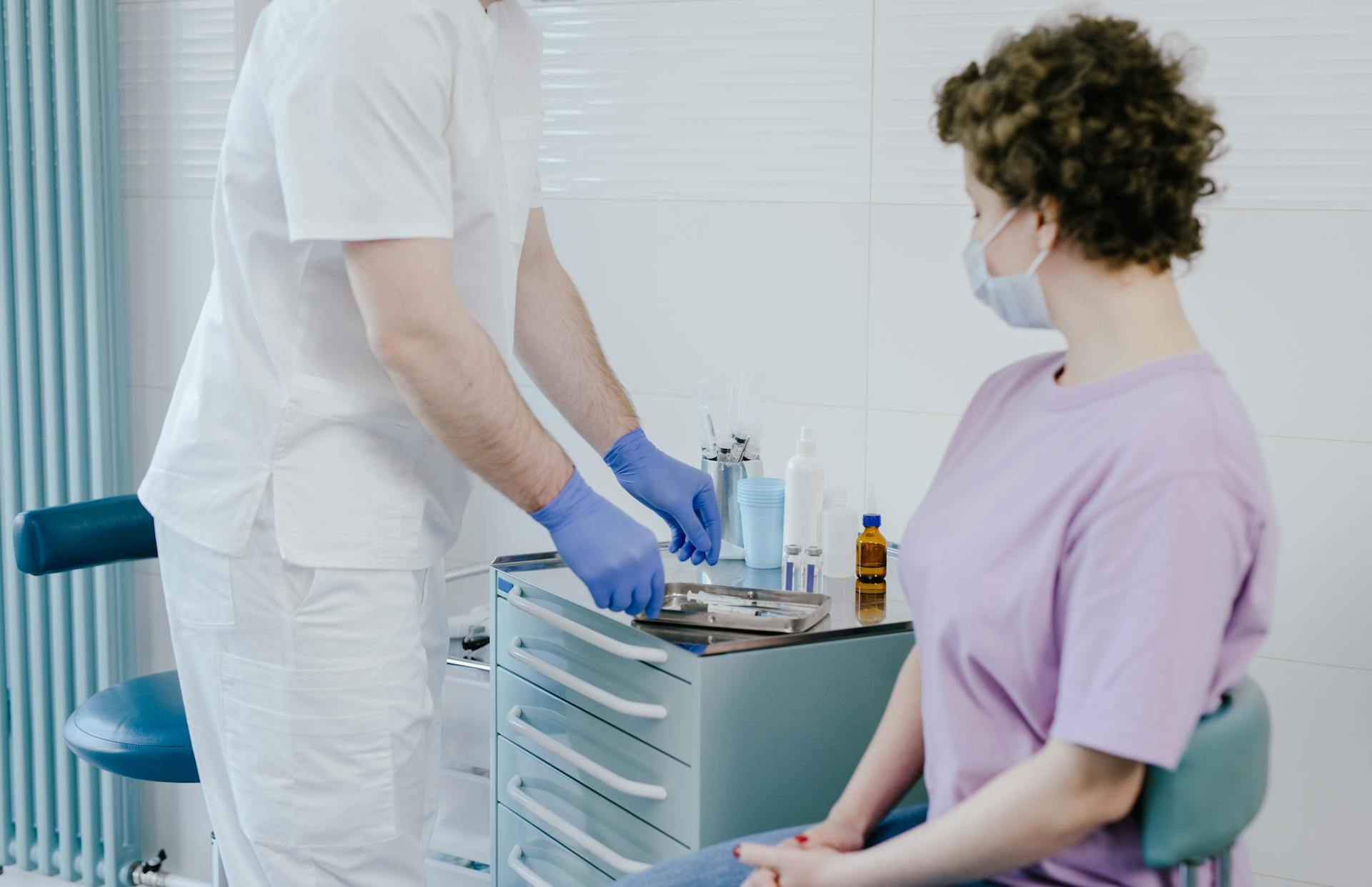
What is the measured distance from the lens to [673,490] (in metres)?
1.72

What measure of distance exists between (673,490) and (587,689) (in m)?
0.31

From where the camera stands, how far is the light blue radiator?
235 centimetres

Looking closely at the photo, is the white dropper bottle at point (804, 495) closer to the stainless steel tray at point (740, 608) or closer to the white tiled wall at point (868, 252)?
the stainless steel tray at point (740, 608)

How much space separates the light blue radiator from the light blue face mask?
73.5 inches

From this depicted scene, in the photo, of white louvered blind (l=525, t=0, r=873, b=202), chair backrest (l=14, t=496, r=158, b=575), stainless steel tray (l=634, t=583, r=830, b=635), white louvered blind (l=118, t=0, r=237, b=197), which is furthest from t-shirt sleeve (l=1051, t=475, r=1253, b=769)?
white louvered blind (l=118, t=0, r=237, b=197)

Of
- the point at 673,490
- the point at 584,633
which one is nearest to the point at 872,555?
the point at 673,490

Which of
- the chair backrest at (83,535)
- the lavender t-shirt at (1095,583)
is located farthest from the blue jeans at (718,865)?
the chair backrest at (83,535)

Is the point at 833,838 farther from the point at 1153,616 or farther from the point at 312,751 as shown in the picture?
the point at 312,751

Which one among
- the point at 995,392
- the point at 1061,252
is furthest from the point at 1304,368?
the point at 1061,252

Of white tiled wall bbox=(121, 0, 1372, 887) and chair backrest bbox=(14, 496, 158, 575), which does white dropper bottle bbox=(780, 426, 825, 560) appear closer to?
white tiled wall bbox=(121, 0, 1372, 887)

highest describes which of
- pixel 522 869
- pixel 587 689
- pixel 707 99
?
pixel 707 99

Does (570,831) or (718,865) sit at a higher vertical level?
(718,865)

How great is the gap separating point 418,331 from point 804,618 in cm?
56

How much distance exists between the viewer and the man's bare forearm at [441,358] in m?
1.27
